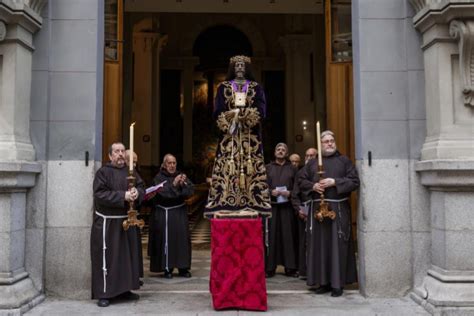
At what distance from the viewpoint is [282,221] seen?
813 cm

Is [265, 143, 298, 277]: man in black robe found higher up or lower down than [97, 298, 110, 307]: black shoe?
higher up

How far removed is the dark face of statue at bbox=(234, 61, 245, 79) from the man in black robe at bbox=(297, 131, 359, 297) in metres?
1.62

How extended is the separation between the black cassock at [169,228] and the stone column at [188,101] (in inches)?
609

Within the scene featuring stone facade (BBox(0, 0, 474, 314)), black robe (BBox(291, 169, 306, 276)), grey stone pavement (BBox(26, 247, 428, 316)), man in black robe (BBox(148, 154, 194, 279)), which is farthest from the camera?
man in black robe (BBox(148, 154, 194, 279))

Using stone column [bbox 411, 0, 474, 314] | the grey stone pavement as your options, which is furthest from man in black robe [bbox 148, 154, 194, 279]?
stone column [bbox 411, 0, 474, 314]

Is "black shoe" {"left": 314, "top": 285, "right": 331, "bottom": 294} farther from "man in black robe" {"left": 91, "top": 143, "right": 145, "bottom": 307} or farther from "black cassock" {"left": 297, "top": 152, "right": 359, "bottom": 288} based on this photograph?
"man in black robe" {"left": 91, "top": 143, "right": 145, "bottom": 307}

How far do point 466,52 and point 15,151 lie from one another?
5306 mm

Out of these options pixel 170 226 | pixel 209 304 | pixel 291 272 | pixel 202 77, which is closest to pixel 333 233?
pixel 209 304

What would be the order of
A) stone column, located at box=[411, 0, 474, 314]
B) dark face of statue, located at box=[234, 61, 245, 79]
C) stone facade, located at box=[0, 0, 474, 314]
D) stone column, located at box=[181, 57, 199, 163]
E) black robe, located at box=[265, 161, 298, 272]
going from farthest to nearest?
stone column, located at box=[181, 57, 199, 163]
black robe, located at box=[265, 161, 298, 272]
dark face of statue, located at box=[234, 61, 245, 79]
stone facade, located at box=[0, 0, 474, 314]
stone column, located at box=[411, 0, 474, 314]

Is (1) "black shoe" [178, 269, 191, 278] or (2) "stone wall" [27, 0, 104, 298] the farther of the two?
(1) "black shoe" [178, 269, 191, 278]

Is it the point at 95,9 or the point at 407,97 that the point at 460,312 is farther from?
the point at 95,9

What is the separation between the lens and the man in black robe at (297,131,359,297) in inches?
248

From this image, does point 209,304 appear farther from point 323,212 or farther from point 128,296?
point 323,212

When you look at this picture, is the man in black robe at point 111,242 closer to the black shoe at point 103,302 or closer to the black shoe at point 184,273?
the black shoe at point 103,302
